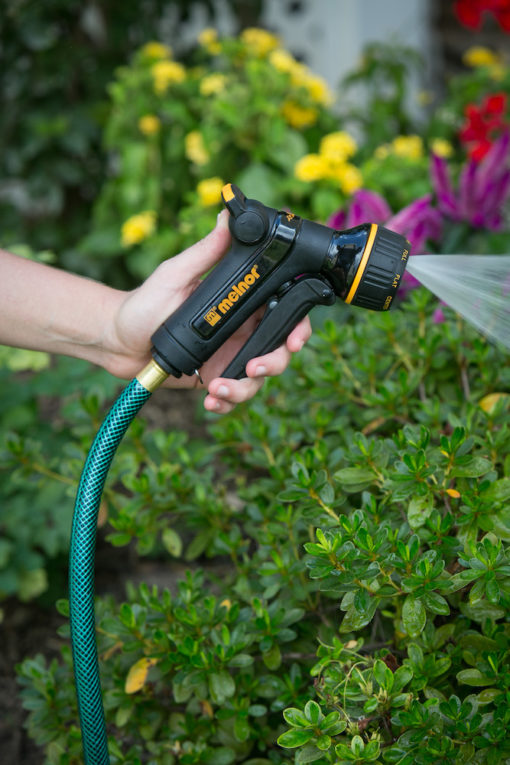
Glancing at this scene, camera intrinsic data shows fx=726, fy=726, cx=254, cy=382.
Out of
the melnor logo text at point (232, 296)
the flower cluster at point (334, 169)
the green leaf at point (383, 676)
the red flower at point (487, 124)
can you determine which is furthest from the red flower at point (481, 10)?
the green leaf at point (383, 676)

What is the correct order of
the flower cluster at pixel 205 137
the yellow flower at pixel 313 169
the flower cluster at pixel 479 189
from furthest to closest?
the flower cluster at pixel 205 137, the yellow flower at pixel 313 169, the flower cluster at pixel 479 189

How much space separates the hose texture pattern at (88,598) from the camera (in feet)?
3.37

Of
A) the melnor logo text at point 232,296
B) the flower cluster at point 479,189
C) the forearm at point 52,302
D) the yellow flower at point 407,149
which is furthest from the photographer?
the yellow flower at point 407,149

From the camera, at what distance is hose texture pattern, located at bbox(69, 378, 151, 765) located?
1.03 metres

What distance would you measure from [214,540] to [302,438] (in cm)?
26

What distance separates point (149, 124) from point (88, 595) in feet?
8.15

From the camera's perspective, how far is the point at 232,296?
112 cm

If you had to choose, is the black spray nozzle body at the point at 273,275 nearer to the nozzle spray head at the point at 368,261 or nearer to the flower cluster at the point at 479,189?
the nozzle spray head at the point at 368,261

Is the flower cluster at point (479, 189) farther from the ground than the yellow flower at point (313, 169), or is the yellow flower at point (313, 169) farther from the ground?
the flower cluster at point (479, 189)

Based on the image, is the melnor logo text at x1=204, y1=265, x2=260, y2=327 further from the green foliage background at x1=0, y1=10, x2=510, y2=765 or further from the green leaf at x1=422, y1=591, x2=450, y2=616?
the green leaf at x1=422, y1=591, x2=450, y2=616

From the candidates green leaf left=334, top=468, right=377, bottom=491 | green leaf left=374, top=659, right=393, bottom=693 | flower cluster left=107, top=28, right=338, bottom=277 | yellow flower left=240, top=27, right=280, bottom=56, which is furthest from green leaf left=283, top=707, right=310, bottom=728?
yellow flower left=240, top=27, right=280, bottom=56

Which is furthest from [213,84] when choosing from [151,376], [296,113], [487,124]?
[151,376]

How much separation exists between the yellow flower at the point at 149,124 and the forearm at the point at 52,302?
76.5 inches

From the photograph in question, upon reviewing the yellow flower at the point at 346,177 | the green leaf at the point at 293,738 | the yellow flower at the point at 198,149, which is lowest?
the yellow flower at the point at 198,149
